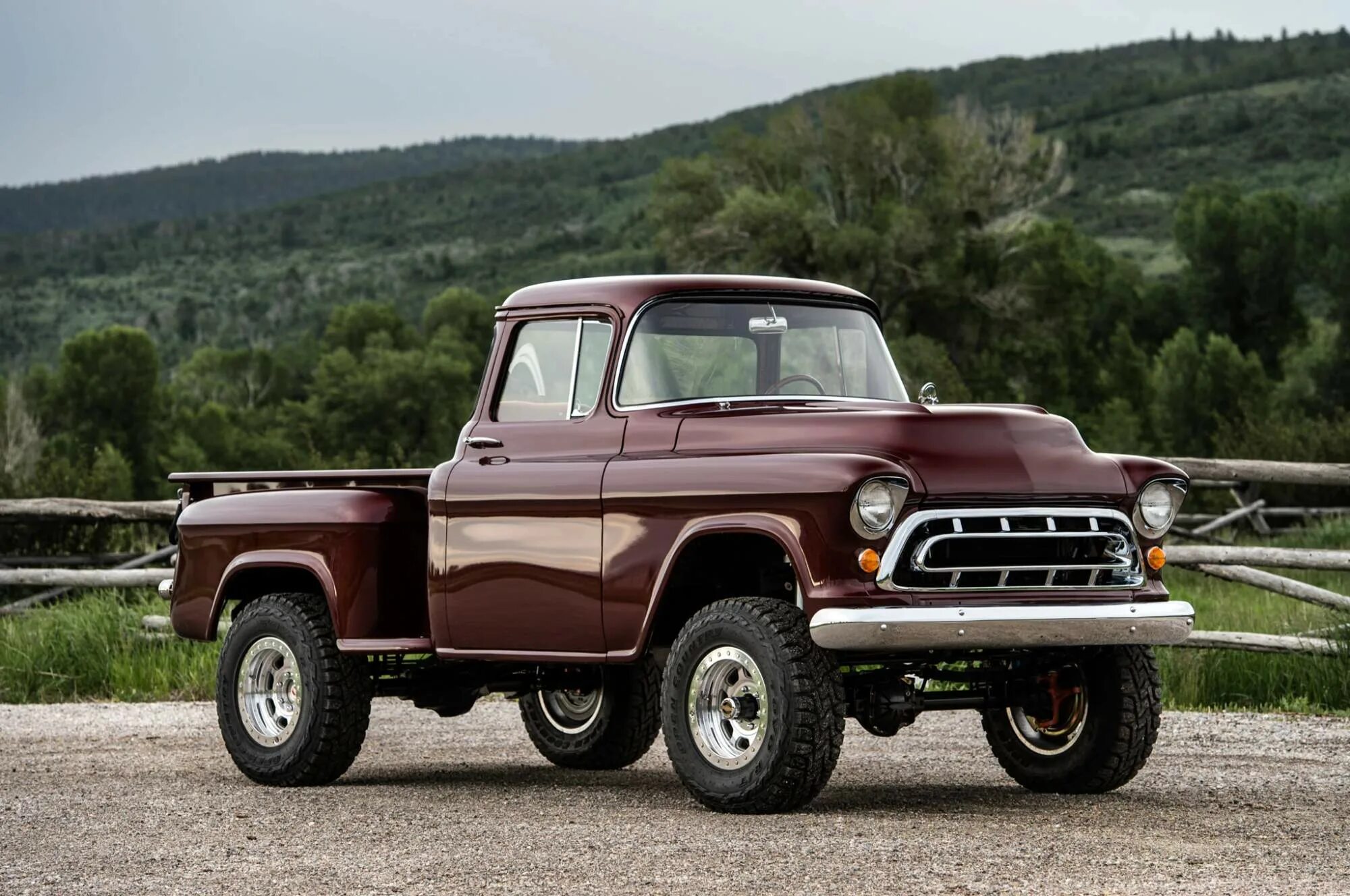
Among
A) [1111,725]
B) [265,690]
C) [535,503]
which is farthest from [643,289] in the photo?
[265,690]

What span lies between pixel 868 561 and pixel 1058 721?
73.9 inches

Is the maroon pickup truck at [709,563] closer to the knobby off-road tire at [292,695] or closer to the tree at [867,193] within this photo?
the knobby off-road tire at [292,695]

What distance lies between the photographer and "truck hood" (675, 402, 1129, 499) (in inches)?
291

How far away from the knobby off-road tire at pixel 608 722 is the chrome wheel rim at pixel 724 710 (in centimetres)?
212

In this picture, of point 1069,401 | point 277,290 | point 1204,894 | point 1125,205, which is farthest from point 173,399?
point 1204,894

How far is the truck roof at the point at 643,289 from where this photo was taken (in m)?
8.55

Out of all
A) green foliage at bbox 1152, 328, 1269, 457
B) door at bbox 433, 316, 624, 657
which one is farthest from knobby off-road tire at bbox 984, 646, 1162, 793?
green foliage at bbox 1152, 328, 1269, 457

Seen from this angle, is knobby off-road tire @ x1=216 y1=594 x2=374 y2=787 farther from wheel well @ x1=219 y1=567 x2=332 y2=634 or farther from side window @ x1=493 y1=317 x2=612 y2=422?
side window @ x1=493 y1=317 x2=612 y2=422

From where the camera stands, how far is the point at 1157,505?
7992 mm

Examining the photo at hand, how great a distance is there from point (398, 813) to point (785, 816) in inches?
65.1

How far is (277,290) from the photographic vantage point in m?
161

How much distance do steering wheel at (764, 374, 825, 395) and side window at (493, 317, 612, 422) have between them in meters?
0.74

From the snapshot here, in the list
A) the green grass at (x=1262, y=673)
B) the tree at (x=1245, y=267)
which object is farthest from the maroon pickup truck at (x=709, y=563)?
the tree at (x=1245, y=267)

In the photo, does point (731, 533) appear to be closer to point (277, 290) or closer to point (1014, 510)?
point (1014, 510)
